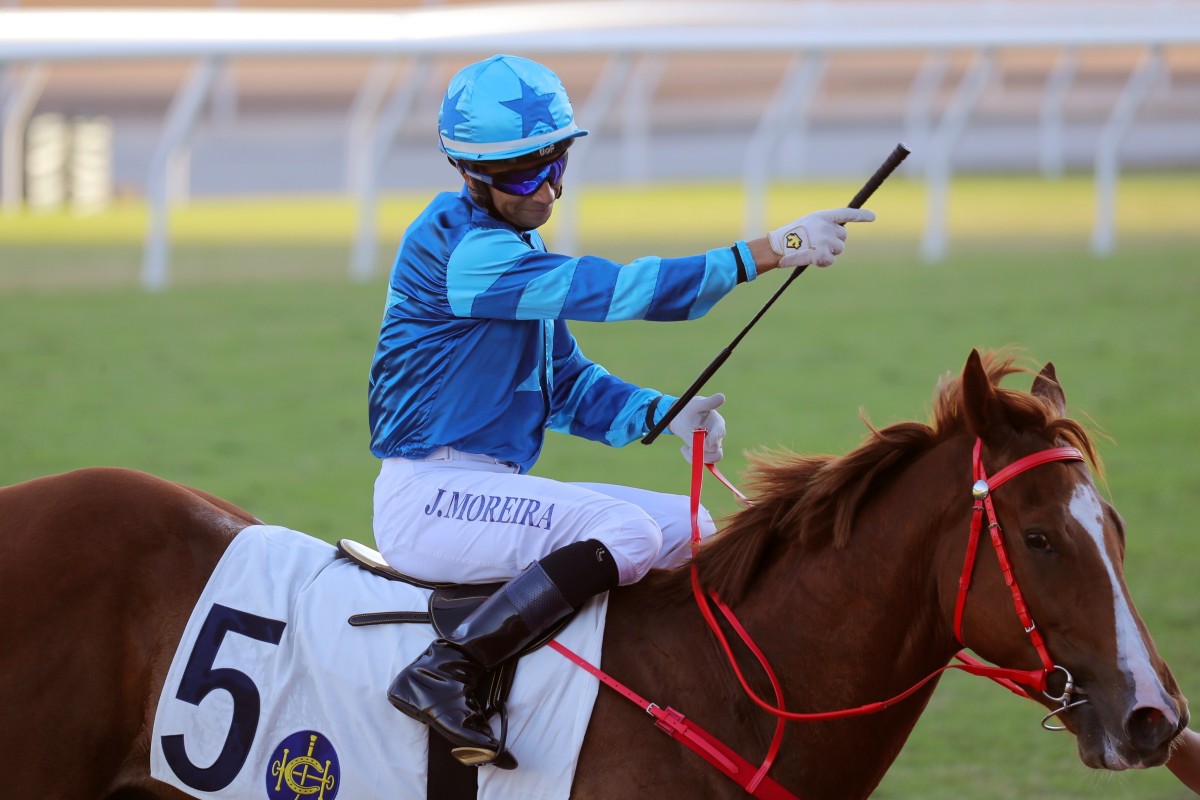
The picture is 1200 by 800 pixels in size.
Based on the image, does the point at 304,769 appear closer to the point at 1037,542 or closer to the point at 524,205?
the point at 524,205

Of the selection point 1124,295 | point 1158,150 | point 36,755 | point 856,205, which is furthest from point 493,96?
point 1158,150

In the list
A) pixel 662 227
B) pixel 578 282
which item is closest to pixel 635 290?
pixel 578 282

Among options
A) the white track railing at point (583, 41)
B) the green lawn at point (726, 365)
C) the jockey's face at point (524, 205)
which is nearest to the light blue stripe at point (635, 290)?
the jockey's face at point (524, 205)

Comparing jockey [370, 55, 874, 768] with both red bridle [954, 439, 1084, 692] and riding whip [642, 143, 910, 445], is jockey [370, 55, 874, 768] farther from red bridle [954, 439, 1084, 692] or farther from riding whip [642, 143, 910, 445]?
red bridle [954, 439, 1084, 692]

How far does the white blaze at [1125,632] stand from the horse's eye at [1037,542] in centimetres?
7

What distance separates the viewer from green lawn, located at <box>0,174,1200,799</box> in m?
6.58

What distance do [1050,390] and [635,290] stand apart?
2.87 ft

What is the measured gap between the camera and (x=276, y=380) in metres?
10.7

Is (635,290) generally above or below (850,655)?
above

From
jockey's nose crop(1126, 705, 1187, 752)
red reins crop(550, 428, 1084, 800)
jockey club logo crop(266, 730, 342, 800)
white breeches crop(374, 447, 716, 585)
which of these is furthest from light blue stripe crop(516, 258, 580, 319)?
jockey's nose crop(1126, 705, 1187, 752)

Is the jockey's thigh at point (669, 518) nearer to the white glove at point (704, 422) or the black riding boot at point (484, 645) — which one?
the white glove at point (704, 422)

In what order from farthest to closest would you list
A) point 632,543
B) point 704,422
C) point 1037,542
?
point 704,422 < point 632,543 < point 1037,542

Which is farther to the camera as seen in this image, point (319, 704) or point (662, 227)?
point (662, 227)

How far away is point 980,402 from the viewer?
2529 millimetres
